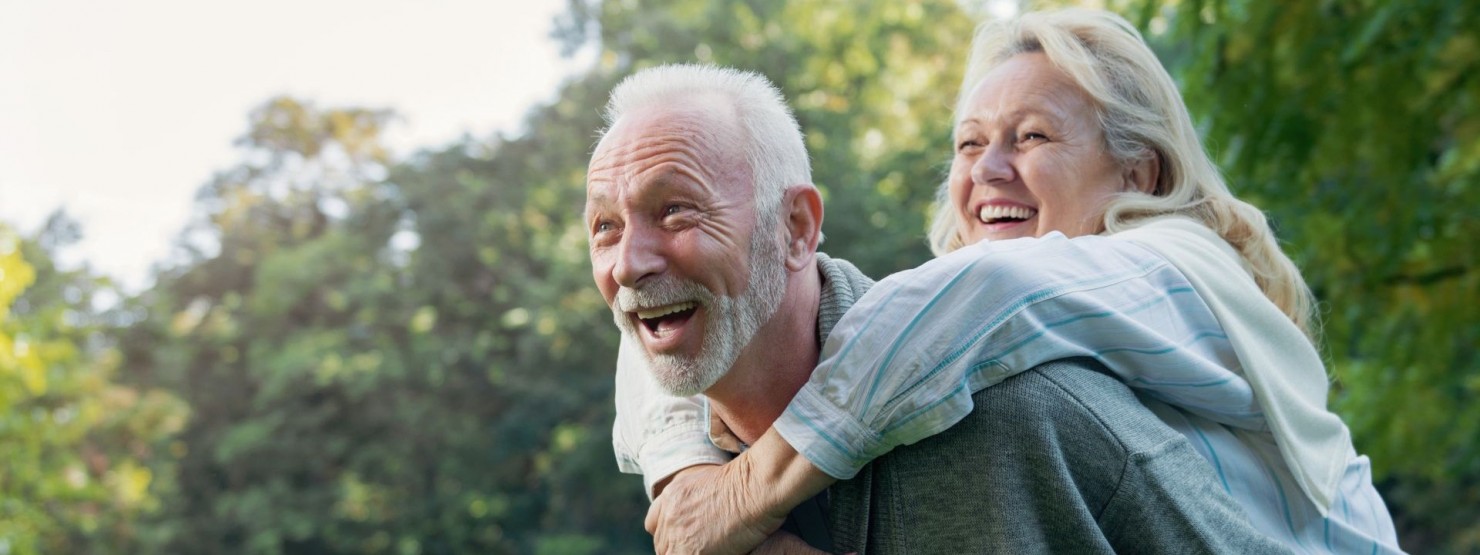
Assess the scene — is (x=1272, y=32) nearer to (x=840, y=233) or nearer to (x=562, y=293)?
(x=840, y=233)

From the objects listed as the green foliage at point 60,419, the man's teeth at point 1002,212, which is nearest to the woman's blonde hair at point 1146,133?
the man's teeth at point 1002,212

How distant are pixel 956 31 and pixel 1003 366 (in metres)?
20.3

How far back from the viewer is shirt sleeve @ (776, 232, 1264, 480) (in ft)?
5.26

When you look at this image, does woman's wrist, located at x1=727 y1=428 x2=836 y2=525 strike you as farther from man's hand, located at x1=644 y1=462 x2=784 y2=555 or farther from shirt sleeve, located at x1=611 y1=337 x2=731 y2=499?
shirt sleeve, located at x1=611 y1=337 x2=731 y2=499

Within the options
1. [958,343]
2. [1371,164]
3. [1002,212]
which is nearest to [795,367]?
[958,343]

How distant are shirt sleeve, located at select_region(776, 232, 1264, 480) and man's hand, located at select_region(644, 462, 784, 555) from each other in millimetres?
134

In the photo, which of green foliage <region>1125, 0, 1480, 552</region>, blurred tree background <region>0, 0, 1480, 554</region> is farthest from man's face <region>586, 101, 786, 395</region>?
blurred tree background <region>0, 0, 1480, 554</region>

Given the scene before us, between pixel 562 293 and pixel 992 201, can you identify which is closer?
pixel 992 201

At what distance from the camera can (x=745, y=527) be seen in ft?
5.59

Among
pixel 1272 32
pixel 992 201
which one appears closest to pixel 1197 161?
pixel 992 201

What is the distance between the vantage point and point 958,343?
1.61 m

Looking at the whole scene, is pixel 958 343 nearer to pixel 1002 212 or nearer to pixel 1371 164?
pixel 1002 212

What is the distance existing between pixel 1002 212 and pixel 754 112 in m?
0.73

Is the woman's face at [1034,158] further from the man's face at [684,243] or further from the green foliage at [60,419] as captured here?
the green foliage at [60,419]
